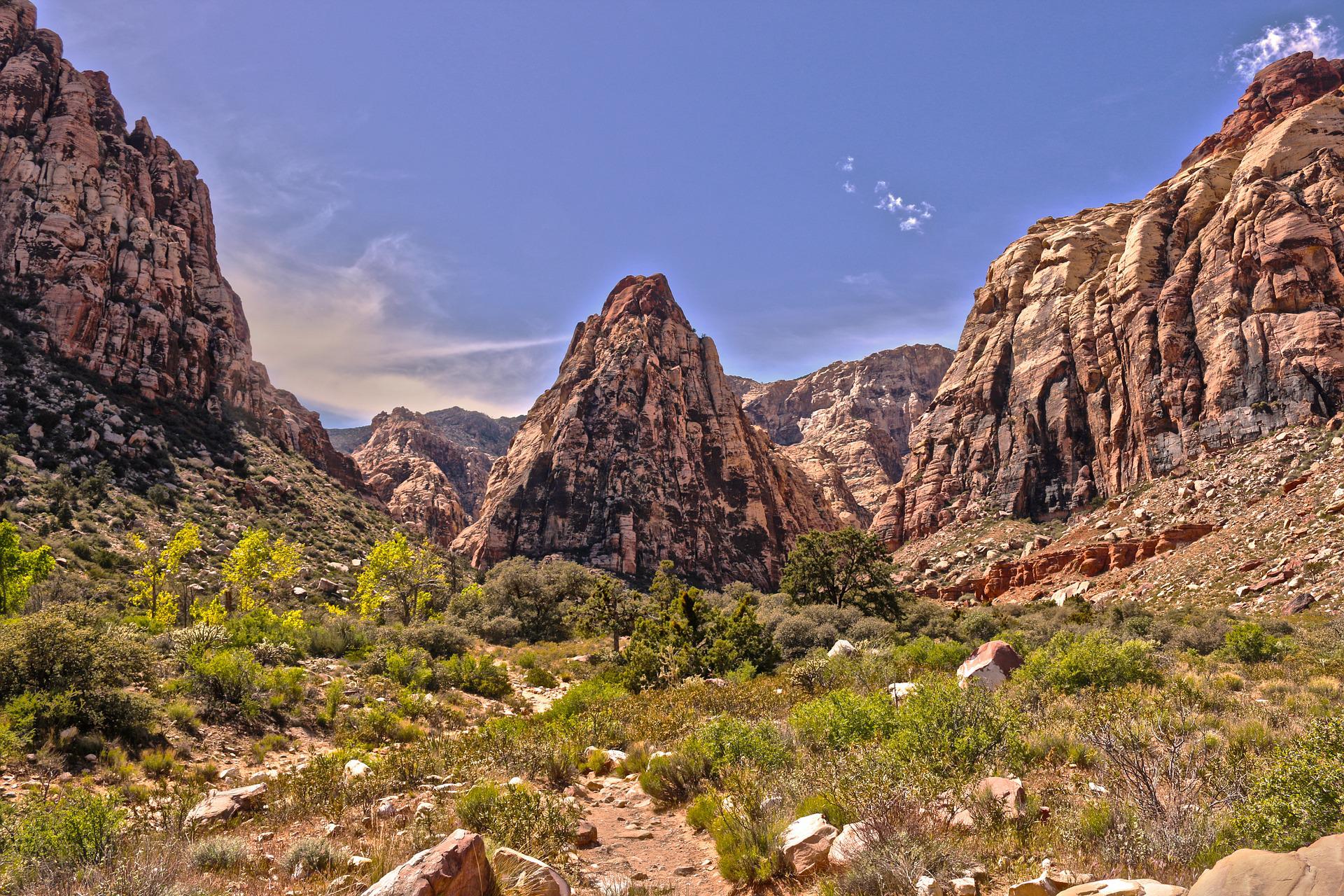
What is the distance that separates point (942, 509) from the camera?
217ft

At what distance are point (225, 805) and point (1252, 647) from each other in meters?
24.1

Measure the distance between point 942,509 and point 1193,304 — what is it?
28.7m

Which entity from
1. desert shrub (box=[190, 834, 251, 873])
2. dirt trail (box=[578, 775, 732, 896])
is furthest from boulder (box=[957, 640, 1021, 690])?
desert shrub (box=[190, 834, 251, 873])

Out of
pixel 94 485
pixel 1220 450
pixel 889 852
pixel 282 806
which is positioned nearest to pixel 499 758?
pixel 282 806

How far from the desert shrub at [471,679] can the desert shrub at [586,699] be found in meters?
3.04

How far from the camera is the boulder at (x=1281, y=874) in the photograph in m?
3.48

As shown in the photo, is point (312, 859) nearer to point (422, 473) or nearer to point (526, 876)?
point (526, 876)

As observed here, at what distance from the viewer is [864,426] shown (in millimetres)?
158500

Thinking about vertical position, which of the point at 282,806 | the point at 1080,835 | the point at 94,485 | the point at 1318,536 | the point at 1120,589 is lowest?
the point at 1120,589

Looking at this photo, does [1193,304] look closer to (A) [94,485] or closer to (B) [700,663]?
(B) [700,663]

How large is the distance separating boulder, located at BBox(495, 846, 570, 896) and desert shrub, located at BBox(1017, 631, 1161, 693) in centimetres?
1178

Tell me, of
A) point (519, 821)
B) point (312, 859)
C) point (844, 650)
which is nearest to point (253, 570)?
point (844, 650)

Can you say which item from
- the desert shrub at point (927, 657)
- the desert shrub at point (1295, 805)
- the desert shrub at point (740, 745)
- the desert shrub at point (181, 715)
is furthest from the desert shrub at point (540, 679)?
the desert shrub at point (1295, 805)

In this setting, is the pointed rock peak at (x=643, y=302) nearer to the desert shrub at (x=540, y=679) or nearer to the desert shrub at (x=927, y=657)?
the desert shrub at (x=540, y=679)
